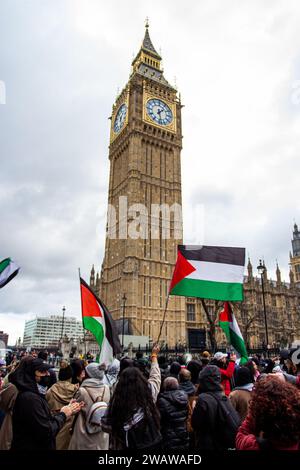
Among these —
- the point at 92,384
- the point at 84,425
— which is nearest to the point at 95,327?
the point at 92,384

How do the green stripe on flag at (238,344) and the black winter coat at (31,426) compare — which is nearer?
the black winter coat at (31,426)

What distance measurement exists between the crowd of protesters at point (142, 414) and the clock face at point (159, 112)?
51.3 meters

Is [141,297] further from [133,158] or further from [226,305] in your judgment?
[226,305]

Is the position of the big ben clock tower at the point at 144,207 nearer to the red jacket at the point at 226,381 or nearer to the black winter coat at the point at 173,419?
the red jacket at the point at 226,381

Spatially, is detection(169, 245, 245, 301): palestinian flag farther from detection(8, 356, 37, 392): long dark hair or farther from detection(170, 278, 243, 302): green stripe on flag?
detection(8, 356, 37, 392): long dark hair

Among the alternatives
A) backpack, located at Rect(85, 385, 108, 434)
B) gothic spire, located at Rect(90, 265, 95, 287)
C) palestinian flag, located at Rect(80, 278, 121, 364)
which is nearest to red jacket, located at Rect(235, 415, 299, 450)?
backpack, located at Rect(85, 385, 108, 434)

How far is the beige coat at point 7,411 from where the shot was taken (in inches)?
125

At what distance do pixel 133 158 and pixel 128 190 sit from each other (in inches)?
200

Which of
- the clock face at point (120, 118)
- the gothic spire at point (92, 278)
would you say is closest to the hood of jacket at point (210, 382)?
the clock face at point (120, 118)

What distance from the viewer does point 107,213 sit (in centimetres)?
5219

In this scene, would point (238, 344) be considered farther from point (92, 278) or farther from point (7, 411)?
point (92, 278)

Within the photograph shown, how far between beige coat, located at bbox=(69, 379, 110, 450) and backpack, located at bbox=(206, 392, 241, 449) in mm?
1259
